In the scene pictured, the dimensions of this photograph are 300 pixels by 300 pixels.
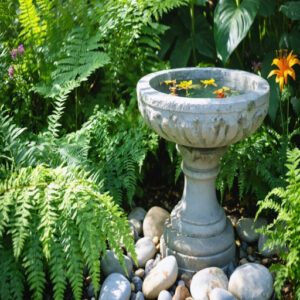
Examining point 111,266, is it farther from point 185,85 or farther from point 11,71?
point 11,71

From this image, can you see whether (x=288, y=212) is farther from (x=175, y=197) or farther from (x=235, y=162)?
(x=175, y=197)

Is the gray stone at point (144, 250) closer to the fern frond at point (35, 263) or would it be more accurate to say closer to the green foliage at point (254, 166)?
the green foliage at point (254, 166)

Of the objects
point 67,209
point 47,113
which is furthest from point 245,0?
point 67,209

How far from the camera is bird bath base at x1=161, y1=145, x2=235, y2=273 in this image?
259cm

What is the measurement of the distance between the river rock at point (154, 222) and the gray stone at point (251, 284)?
1.96 feet

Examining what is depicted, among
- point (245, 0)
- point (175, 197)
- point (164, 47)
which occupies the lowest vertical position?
point (175, 197)

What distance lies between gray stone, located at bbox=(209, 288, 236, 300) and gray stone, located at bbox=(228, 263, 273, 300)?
7 centimetres

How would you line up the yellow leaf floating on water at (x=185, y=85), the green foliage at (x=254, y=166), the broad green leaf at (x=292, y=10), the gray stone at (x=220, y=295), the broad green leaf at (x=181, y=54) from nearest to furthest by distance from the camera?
the gray stone at (x=220, y=295), the yellow leaf floating on water at (x=185, y=85), the green foliage at (x=254, y=166), the broad green leaf at (x=292, y=10), the broad green leaf at (x=181, y=54)

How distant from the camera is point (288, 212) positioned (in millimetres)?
2295

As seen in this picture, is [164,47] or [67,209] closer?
[67,209]

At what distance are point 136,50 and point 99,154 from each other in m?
0.78

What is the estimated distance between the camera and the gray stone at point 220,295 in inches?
91.4

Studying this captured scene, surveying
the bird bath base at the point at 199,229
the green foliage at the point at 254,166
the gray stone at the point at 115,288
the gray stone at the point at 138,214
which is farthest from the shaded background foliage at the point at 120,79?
the gray stone at the point at 115,288

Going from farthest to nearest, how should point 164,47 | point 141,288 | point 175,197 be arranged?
point 164,47 → point 175,197 → point 141,288
